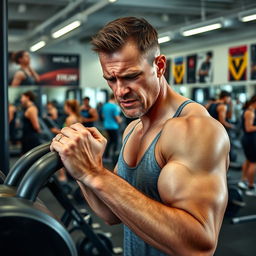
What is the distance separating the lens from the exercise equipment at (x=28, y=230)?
459 mm

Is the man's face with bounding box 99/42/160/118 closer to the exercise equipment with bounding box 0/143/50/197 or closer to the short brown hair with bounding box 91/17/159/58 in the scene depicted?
the short brown hair with bounding box 91/17/159/58

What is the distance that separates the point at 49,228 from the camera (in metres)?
0.47

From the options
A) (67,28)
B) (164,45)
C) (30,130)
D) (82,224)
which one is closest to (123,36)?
(82,224)

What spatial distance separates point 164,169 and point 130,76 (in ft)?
0.88

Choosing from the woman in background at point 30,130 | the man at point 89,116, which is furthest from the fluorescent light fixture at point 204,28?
the woman in background at point 30,130

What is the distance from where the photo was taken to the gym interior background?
7634 millimetres

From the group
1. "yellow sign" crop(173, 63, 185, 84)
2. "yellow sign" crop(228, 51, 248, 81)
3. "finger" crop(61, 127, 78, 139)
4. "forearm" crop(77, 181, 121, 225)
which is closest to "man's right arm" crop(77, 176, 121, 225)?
"forearm" crop(77, 181, 121, 225)

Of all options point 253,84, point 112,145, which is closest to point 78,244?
point 112,145

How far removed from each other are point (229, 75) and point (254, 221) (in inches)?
264

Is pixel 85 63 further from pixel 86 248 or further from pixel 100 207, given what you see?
pixel 100 207

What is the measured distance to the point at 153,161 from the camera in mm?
1063

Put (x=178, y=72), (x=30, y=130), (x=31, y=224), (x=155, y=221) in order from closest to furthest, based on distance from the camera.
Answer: (x=31, y=224) < (x=155, y=221) < (x=30, y=130) < (x=178, y=72)

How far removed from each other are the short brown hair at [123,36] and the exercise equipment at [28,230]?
60cm

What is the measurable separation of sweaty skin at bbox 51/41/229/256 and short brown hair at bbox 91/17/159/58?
0.06 feet
